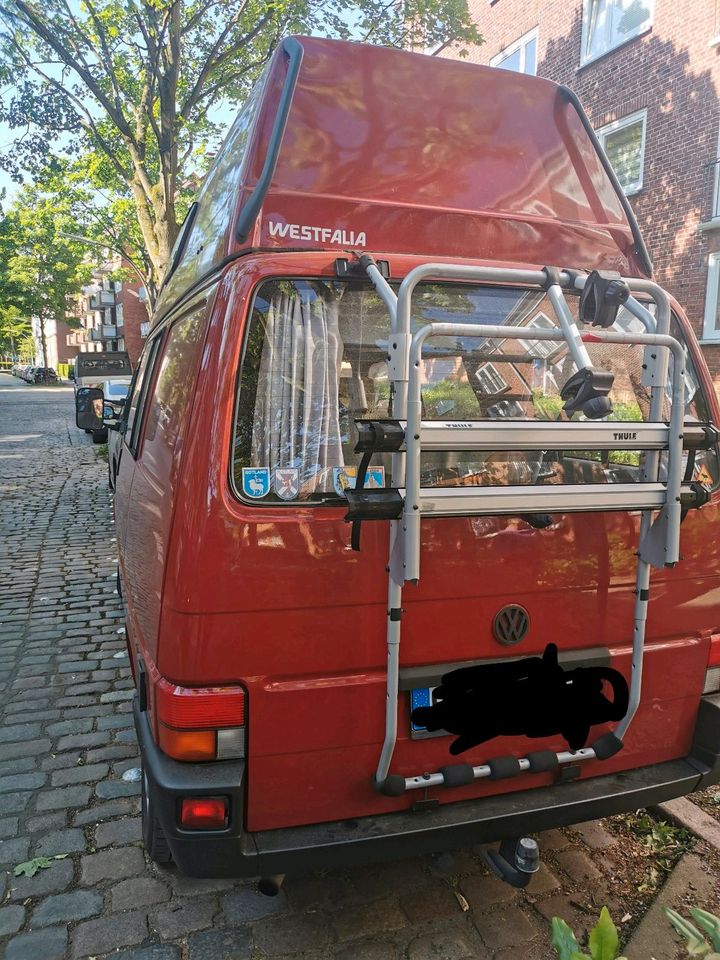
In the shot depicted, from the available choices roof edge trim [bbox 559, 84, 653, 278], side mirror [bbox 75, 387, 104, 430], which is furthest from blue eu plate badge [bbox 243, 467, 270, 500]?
side mirror [bbox 75, 387, 104, 430]

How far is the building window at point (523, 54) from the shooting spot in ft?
59.5

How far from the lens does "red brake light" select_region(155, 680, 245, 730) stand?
214cm

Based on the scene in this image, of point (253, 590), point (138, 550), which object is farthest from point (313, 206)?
point (138, 550)

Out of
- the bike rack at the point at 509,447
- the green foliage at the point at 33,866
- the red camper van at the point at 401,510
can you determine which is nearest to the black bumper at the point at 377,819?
the red camper van at the point at 401,510

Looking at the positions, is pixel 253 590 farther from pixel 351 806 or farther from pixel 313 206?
pixel 313 206

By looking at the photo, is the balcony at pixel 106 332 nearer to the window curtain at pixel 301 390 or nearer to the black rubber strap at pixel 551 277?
the window curtain at pixel 301 390

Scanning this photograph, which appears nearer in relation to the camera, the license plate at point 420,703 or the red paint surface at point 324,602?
the red paint surface at point 324,602

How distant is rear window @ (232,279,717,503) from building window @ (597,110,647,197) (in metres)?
14.3

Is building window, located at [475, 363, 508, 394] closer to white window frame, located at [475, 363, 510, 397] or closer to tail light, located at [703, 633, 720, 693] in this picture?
white window frame, located at [475, 363, 510, 397]

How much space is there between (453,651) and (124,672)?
322cm

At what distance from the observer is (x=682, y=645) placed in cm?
266

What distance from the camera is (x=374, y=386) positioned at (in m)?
2.39

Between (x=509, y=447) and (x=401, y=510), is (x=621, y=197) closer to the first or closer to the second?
(x=509, y=447)

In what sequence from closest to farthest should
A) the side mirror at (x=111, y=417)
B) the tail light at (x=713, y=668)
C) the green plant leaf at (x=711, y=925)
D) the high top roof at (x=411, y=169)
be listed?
1. the green plant leaf at (x=711, y=925)
2. the high top roof at (x=411, y=169)
3. the tail light at (x=713, y=668)
4. the side mirror at (x=111, y=417)
